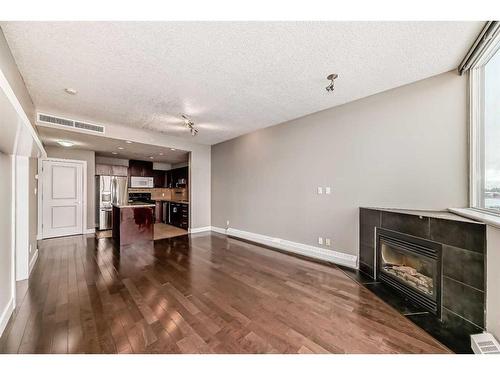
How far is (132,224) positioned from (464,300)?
5.50 m

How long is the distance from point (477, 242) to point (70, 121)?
581 cm

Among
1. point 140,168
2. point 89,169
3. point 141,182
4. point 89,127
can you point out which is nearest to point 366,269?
point 89,127

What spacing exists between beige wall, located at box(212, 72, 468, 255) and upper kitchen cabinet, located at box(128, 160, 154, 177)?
436cm

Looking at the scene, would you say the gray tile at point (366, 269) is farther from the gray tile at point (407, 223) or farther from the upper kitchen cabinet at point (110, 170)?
the upper kitchen cabinet at point (110, 170)

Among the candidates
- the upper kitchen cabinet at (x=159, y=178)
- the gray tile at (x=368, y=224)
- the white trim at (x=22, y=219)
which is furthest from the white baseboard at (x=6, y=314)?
the upper kitchen cabinet at (x=159, y=178)

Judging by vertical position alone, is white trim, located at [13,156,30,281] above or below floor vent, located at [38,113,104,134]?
below

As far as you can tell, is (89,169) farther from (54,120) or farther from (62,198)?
(54,120)

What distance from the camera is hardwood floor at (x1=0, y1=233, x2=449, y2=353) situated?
1.56 m

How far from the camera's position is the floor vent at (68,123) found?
10.9ft

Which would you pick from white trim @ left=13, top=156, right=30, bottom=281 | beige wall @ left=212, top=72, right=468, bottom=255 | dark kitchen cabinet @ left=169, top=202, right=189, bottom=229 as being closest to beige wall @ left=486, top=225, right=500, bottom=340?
beige wall @ left=212, top=72, right=468, bottom=255

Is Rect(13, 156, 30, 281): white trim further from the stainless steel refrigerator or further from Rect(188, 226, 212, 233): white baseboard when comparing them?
the stainless steel refrigerator

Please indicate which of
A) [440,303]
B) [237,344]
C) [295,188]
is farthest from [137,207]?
[440,303]

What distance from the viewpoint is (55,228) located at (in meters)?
5.11
